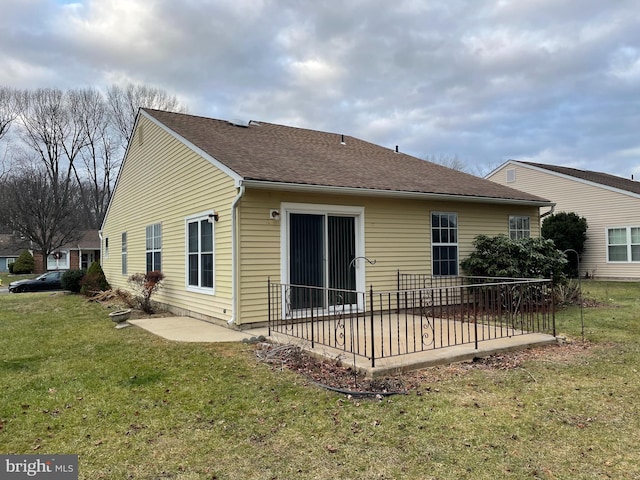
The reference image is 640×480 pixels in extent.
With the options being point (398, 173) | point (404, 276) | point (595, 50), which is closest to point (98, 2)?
point (398, 173)

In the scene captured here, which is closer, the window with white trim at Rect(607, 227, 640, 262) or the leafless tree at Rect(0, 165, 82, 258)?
the window with white trim at Rect(607, 227, 640, 262)

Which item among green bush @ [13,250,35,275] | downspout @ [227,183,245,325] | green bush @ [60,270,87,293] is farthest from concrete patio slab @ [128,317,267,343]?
green bush @ [13,250,35,275]

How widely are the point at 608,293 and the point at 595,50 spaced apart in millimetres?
7938

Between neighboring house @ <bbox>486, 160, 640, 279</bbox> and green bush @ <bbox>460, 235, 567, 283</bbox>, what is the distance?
11.2 meters

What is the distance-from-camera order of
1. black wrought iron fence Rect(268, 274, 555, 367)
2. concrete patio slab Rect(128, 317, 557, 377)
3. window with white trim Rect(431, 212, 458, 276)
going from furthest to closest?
window with white trim Rect(431, 212, 458, 276) → black wrought iron fence Rect(268, 274, 555, 367) → concrete patio slab Rect(128, 317, 557, 377)

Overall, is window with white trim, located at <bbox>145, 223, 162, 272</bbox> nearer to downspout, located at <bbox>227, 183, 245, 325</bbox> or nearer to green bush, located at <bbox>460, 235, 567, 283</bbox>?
downspout, located at <bbox>227, 183, 245, 325</bbox>

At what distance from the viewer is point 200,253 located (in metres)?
9.25

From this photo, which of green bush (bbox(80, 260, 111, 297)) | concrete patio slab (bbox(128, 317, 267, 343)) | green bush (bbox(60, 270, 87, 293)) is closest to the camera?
concrete patio slab (bbox(128, 317, 267, 343))

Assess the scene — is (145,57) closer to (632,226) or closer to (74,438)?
(74,438)

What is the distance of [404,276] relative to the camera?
9.77 m

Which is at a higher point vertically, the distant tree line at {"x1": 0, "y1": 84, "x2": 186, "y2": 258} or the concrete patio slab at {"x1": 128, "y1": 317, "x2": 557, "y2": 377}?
the distant tree line at {"x1": 0, "y1": 84, "x2": 186, "y2": 258}

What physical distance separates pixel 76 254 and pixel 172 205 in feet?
120

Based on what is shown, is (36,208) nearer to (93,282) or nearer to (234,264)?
(93,282)

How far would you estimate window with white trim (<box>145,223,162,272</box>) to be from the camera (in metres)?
11.8
